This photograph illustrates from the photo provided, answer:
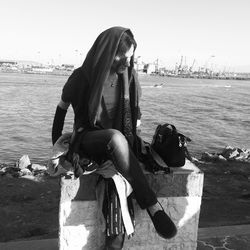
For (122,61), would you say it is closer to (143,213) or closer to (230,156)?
(143,213)

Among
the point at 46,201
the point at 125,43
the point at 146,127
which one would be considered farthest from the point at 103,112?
the point at 146,127

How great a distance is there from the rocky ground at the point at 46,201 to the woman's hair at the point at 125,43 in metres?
3.20

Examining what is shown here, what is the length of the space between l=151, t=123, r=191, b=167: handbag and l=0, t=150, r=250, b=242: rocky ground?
2711 millimetres

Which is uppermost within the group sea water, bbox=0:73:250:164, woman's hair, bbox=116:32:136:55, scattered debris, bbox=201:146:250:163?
woman's hair, bbox=116:32:136:55

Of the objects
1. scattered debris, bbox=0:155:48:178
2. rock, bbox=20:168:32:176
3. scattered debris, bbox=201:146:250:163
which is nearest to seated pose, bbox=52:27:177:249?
scattered debris, bbox=0:155:48:178

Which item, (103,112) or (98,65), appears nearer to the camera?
(98,65)

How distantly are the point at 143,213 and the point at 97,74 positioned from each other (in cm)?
118

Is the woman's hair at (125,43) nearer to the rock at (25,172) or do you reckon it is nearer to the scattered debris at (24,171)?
the scattered debris at (24,171)

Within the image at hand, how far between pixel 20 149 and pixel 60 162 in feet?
49.0

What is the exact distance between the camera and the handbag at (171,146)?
10.7 ft

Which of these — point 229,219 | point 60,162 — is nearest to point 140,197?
point 60,162

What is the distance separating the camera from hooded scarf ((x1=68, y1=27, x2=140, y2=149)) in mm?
3031

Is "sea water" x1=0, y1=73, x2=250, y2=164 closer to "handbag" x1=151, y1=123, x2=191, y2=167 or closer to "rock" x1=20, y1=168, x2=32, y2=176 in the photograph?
"rock" x1=20, y1=168, x2=32, y2=176

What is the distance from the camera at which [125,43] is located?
3.09 meters
